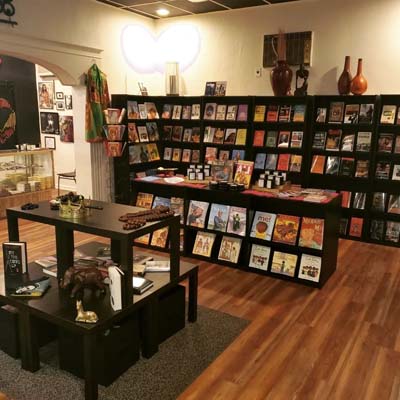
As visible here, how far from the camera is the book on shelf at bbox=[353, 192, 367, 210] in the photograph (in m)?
5.21

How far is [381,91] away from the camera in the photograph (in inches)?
201

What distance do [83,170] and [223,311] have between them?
349 cm

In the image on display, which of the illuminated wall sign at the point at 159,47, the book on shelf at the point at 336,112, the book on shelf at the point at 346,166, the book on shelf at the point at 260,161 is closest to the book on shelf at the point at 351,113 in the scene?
the book on shelf at the point at 336,112

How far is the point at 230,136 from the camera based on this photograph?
19.1 ft

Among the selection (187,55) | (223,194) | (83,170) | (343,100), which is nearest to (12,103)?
(83,170)

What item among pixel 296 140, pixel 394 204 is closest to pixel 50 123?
pixel 296 140

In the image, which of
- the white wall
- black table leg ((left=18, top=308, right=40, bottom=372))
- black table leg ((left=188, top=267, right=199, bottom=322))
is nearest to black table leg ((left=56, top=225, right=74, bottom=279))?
black table leg ((left=18, top=308, right=40, bottom=372))

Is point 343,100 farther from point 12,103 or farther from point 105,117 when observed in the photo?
point 12,103

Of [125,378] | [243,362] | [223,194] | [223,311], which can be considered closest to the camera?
[125,378]

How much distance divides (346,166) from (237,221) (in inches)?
81.6

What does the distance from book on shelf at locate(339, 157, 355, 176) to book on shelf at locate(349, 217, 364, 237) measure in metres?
0.61

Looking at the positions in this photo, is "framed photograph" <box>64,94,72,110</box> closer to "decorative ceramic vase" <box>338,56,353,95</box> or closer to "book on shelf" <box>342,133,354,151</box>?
"decorative ceramic vase" <box>338,56,353,95</box>

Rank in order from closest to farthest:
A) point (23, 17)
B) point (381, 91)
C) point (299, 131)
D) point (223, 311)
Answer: point (223, 311), point (23, 17), point (381, 91), point (299, 131)

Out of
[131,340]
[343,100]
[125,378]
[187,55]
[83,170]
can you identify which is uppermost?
[187,55]
